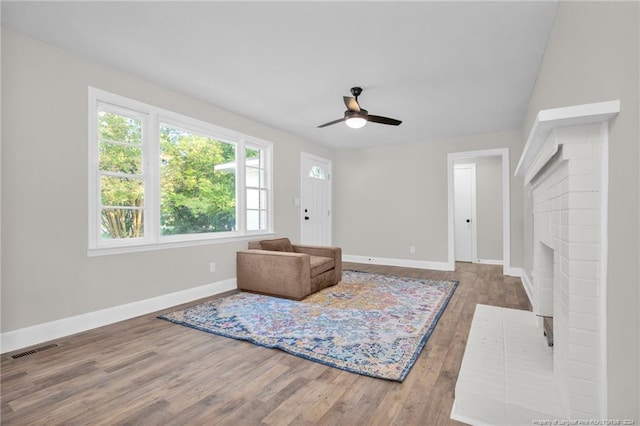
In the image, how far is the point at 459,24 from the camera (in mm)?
2332

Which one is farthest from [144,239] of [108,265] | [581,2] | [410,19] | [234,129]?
[581,2]

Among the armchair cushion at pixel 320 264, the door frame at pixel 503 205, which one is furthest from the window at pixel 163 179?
the door frame at pixel 503 205

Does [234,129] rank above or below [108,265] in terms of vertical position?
above

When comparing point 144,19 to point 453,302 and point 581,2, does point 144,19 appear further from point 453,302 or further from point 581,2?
point 453,302

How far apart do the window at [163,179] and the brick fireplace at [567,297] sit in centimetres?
323

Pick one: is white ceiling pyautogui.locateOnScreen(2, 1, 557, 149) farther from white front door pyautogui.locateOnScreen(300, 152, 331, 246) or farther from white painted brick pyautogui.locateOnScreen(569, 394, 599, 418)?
white painted brick pyautogui.locateOnScreen(569, 394, 599, 418)

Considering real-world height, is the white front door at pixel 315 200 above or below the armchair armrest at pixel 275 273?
above

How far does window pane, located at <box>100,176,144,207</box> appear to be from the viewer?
3059 mm

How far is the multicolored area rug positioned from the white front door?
6.23ft

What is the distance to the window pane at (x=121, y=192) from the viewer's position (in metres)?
3.06

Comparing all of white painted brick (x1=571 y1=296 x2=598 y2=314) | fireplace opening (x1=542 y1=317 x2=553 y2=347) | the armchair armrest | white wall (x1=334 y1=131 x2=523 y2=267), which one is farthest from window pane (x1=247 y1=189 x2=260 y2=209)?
white painted brick (x1=571 y1=296 x2=598 y2=314)

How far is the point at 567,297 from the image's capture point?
1.47 metres

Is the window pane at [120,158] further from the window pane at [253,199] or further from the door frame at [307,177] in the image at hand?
the door frame at [307,177]

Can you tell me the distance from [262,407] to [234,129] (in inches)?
142
